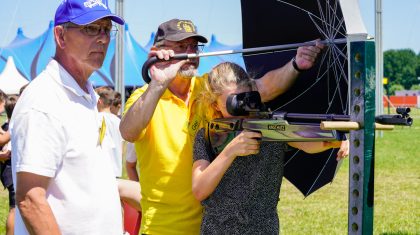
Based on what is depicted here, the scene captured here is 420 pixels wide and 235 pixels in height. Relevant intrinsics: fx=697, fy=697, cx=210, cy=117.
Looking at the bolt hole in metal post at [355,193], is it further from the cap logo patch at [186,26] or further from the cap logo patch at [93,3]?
the cap logo patch at [186,26]

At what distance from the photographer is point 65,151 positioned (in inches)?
92.0

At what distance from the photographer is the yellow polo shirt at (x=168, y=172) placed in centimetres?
296

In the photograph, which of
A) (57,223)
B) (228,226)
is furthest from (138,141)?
(57,223)

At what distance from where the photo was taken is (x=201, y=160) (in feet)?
9.18

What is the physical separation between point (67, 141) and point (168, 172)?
0.72m

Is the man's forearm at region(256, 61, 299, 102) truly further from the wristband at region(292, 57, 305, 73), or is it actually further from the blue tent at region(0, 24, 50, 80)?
the blue tent at region(0, 24, 50, 80)

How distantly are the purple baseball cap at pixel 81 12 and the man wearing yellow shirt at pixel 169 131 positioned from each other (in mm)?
418

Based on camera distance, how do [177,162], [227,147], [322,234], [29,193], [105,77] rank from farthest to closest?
[105,77] < [322,234] < [177,162] < [227,147] < [29,193]

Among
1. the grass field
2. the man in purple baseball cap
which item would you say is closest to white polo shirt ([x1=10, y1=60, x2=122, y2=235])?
the man in purple baseball cap

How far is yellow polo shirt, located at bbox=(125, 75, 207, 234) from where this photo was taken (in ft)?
9.70

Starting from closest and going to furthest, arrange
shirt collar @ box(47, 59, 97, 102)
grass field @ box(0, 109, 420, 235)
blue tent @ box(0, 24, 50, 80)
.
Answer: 1. shirt collar @ box(47, 59, 97, 102)
2. grass field @ box(0, 109, 420, 235)
3. blue tent @ box(0, 24, 50, 80)

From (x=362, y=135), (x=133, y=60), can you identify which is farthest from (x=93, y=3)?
(x=133, y=60)

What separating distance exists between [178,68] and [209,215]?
2.02 feet

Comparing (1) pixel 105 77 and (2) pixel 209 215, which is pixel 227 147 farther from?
(1) pixel 105 77
